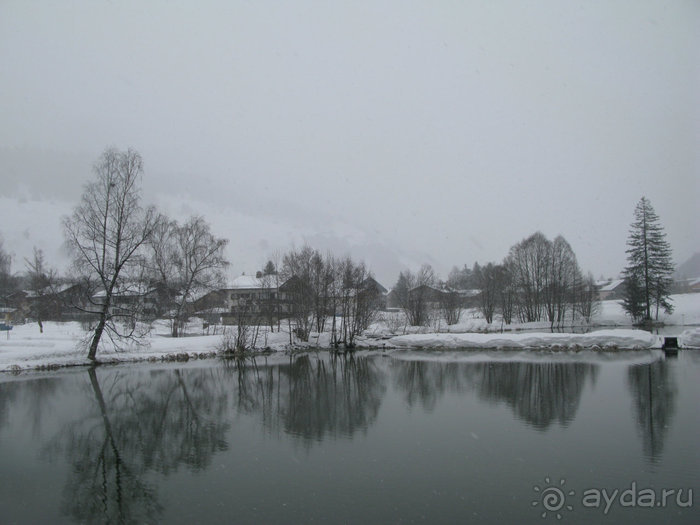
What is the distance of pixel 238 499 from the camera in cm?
817

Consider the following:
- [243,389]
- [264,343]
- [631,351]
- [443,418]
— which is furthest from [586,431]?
[264,343]

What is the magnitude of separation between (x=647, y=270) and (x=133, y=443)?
172ft

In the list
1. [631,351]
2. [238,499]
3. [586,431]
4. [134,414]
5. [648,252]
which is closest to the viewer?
[238,499]

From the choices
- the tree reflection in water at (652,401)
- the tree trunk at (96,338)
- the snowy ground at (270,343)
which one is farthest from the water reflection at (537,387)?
the tree trunk at (96,338)

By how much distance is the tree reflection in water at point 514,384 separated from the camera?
47.6 ft

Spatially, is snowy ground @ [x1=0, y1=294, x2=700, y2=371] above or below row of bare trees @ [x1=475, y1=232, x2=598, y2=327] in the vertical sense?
below

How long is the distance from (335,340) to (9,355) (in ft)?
76.1

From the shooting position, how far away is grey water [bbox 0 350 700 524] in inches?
306

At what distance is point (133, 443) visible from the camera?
11812 mm

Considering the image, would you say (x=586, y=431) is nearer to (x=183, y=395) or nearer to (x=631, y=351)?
(x=183, y=395)

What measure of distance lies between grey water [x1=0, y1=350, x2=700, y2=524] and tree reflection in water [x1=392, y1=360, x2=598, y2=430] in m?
0.14

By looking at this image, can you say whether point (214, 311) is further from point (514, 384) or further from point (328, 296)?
point (514, 384)

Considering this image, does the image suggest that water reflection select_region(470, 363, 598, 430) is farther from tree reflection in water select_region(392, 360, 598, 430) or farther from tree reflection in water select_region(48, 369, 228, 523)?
tree reflection in water select_region(48, 369, 228, 523)

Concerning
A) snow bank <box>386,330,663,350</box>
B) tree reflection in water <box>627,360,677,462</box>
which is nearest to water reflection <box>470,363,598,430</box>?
tree reflection in water <box>627,360,677,462</box>
